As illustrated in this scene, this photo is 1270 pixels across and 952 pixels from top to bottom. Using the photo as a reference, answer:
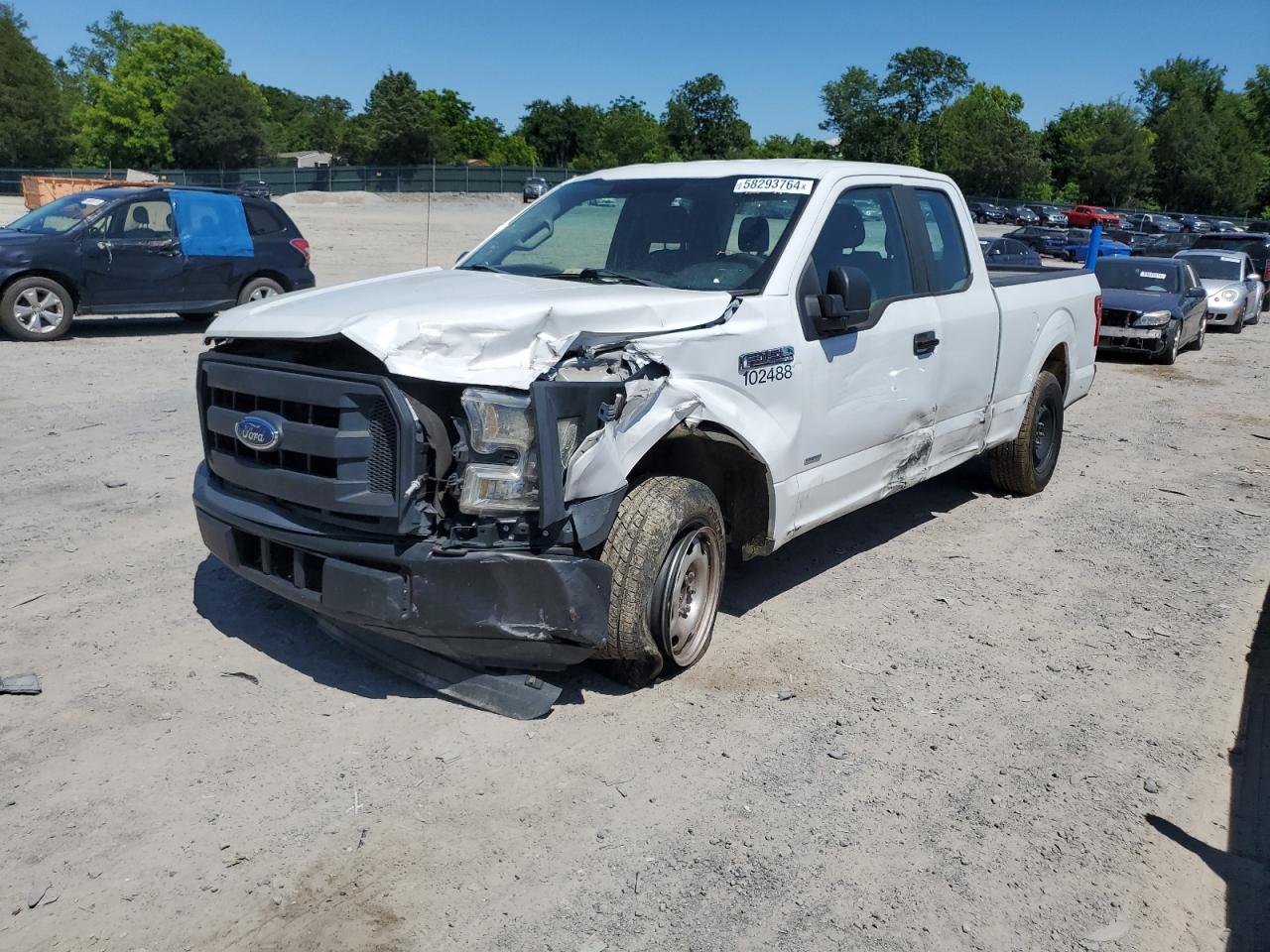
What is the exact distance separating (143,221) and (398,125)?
7247cm

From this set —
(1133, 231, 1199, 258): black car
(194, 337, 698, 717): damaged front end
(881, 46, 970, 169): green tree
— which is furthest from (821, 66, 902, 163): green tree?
(194, 337, 698, 717): damaged front end

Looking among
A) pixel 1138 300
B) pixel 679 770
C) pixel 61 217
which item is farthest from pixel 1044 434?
pixel 61 217

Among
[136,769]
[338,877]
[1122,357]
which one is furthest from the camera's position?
[1122,357]

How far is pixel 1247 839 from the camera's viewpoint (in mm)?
3826

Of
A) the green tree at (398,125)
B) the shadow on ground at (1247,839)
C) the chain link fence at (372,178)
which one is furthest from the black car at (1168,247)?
the green tree at (398,125)

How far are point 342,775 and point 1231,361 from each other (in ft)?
55.4

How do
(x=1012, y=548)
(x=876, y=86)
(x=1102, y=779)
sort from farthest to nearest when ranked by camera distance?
1. (x=876, y=86)
2. (x=1012, y=548)
3. (x=1102, y=779)

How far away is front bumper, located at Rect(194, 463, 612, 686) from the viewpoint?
13.0ft

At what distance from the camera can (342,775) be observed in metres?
3.89

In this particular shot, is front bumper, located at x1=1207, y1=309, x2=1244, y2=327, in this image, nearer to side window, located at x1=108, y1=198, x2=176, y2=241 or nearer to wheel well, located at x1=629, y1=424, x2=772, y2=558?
side window, located at x1=108, y1=198, x2=176, y2=241

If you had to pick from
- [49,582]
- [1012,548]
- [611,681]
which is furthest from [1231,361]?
[49,582]

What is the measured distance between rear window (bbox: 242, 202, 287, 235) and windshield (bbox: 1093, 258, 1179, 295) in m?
12.2

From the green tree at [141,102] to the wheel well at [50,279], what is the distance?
90.6m

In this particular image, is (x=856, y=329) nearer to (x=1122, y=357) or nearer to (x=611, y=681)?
(x=611, y=681)
